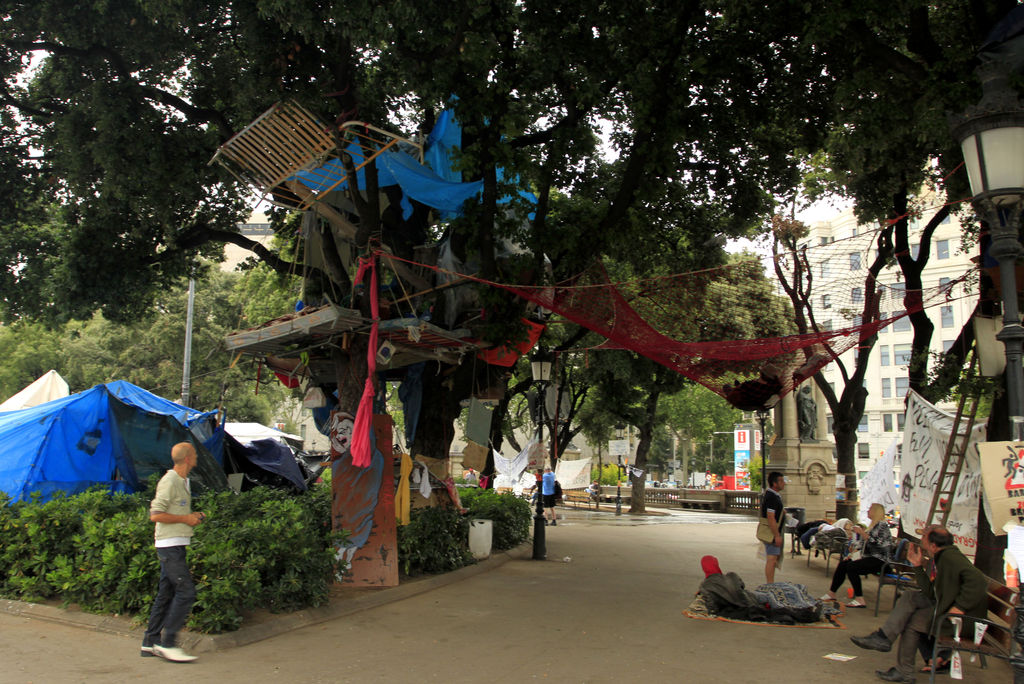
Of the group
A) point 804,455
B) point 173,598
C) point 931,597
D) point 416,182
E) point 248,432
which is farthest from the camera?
point 804,455

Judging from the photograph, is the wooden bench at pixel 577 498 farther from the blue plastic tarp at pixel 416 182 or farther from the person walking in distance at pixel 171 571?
the person walking in distance at pixel 171 571

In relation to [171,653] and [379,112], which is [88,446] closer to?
[171,653]

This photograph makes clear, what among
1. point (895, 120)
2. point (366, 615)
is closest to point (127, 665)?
point (366, 615)

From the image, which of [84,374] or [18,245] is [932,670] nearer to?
[18,245]

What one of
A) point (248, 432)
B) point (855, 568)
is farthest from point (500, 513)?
point (248, 432)

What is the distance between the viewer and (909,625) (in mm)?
6250

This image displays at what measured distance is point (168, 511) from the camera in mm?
6289

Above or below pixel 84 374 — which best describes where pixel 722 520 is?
below

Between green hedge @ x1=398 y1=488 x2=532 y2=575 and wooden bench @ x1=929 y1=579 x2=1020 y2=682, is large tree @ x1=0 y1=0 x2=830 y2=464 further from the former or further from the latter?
wooden bench @ x1=929 y1=579 x2=1020 y2=682

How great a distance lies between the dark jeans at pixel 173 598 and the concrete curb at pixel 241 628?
0.40 metres

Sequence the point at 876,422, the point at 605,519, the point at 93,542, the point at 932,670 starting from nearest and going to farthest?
1. the point at 932,670
2. the point at 93,542
3. the point at 605,519
4. the point at 876,422

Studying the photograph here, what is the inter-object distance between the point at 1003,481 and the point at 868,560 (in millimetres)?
5191

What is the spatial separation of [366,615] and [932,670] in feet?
18.9

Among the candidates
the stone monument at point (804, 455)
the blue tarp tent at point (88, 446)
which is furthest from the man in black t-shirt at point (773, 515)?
the stone monument at point (804, 455)
